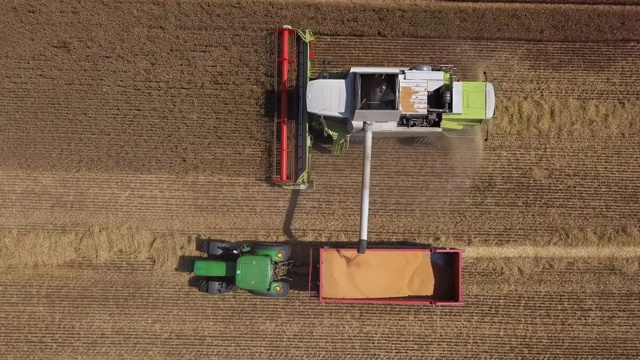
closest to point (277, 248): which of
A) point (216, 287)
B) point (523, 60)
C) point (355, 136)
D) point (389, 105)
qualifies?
point (216, 287)

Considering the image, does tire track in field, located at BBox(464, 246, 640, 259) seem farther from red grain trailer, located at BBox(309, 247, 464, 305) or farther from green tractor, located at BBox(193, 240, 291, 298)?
green tractor, located at BBox(193, 240, 291, 298)

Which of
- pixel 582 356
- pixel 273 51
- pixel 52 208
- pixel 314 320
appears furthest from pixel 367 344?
pixel 52 208

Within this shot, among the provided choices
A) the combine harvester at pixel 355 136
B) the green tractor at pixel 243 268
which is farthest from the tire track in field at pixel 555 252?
the green tractor at pixel 243 268

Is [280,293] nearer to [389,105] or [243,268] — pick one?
[243,268]

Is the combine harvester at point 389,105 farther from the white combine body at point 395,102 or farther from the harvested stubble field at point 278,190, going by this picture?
the harvested stubble field at point 278,190

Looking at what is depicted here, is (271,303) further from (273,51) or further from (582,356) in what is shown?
(582,356)

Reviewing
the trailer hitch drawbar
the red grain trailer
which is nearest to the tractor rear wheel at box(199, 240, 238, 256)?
the red grain trailer
